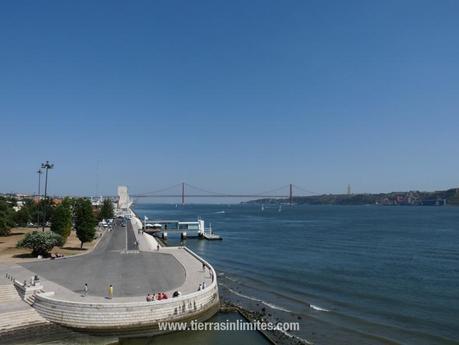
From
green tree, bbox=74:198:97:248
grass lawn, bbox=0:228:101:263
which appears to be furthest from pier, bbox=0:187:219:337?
green tree, bbox=74:198:97:248

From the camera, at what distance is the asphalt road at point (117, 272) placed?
88.7 feet

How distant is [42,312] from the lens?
22.7 m

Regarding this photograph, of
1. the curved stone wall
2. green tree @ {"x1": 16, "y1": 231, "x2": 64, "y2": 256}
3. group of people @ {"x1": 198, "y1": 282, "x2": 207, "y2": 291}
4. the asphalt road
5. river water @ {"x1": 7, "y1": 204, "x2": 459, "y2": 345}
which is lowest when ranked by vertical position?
river water @ {"x1": 7, "y1": 204, "x2": 459, "y2": 345}

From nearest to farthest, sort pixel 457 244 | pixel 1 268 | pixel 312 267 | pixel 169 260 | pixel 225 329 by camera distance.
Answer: pixel 225 329 → pixel 1 268 → pixel 169 260 → pixel 312 267 → pixel 457 244

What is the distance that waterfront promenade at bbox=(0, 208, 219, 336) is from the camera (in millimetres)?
22188

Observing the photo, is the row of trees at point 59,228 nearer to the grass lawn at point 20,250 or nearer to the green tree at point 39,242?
the green tree at point 39,242

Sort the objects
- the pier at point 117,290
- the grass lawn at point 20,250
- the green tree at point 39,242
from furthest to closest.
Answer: the green tree at point 39,242, the grass lawn at point 20,250, the pier at point 117,290

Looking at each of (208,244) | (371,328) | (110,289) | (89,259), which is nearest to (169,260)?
(89,259)

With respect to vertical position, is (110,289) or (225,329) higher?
(110,289)

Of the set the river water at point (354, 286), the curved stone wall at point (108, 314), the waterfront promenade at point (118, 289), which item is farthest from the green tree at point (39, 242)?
the curved stone wall at point (108, 314)

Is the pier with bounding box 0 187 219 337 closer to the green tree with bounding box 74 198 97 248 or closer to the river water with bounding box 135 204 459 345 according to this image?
the river water with bounding box 135 204 459 345

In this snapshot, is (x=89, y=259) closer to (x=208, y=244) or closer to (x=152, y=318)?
(x=152, y=318)

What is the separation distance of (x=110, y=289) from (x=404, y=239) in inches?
2445

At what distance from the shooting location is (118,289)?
26.4 meters
